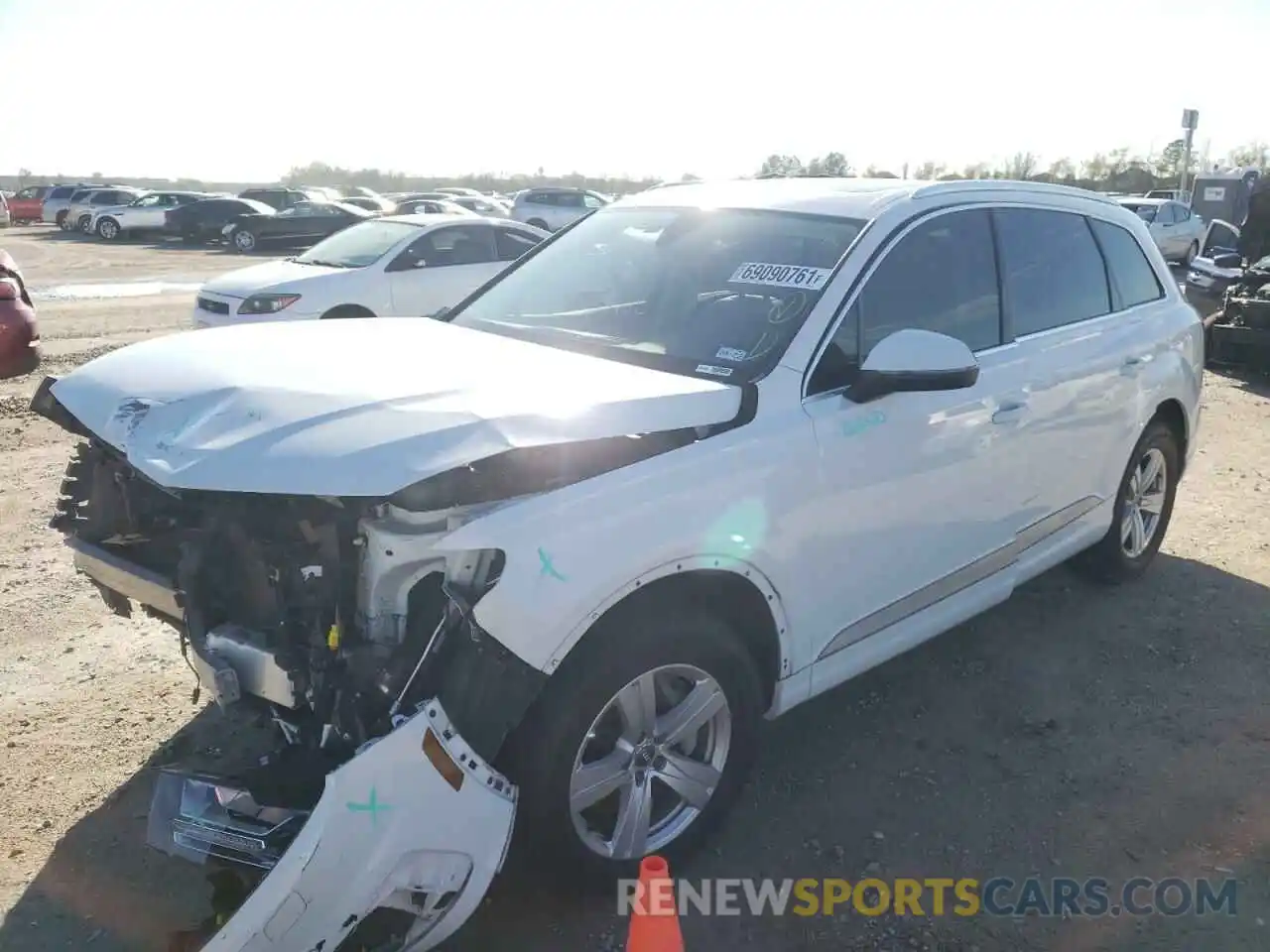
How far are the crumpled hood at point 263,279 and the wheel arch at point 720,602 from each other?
8213mm

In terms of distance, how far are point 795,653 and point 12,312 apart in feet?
15.9

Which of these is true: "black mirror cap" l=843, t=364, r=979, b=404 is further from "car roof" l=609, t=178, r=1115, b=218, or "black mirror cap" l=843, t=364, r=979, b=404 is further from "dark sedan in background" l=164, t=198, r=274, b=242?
"dark sedan in background" l=164, t=198, r=274, b=242

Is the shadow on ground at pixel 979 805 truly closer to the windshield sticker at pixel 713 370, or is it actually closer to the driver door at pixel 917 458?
the driver door at pixel 917 458

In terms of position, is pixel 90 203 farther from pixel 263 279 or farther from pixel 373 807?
pixel 373 807

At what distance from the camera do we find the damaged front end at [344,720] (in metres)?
2.24

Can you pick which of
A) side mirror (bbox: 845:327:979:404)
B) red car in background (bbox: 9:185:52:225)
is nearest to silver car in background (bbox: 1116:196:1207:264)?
side mirror (bbox: 845:327:979:404)

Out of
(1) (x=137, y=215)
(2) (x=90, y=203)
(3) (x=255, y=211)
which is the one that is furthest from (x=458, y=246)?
(2) (x=90, y=203)

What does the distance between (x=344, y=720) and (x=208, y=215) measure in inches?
1263

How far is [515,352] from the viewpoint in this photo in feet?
11.6

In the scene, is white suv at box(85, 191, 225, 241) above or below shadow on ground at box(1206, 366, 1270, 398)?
above

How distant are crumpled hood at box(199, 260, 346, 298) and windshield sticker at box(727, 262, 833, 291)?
759cm

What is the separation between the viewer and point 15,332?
5.63 metres

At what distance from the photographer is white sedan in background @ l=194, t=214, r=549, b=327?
397 inches

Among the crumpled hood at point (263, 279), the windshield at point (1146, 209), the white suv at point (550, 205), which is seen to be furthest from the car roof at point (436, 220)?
the windshield at point (1146, 209)
